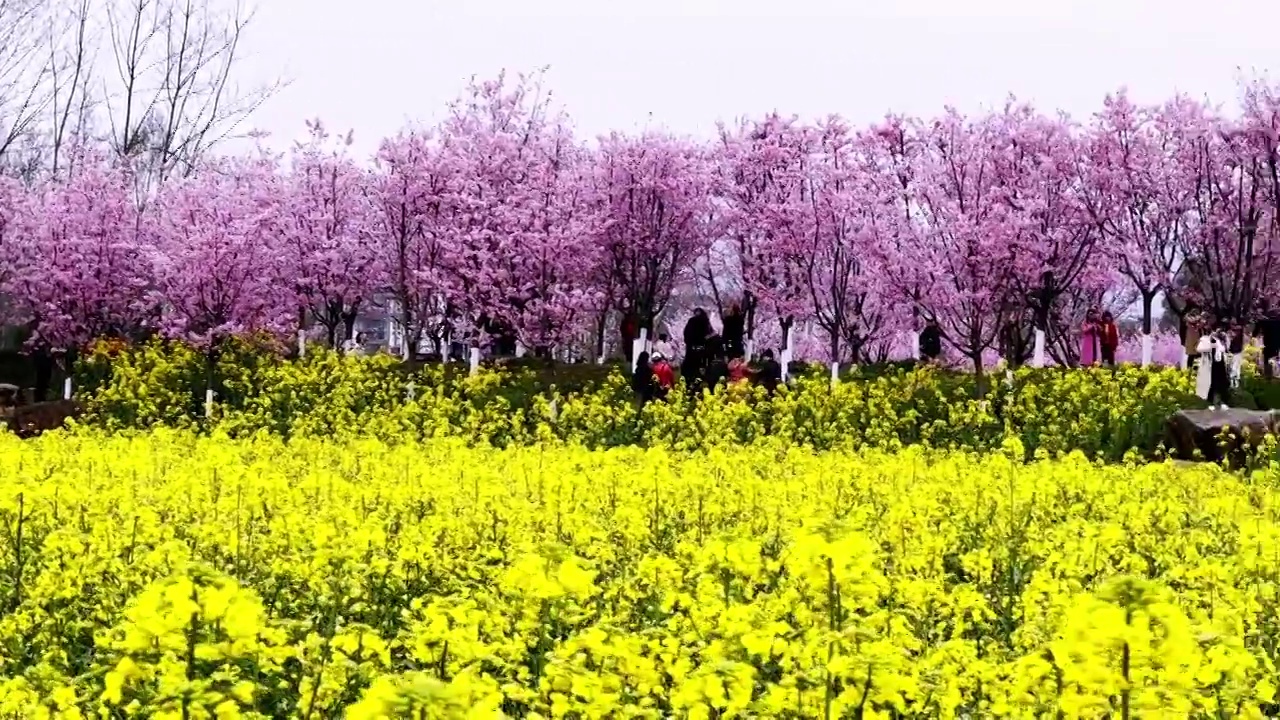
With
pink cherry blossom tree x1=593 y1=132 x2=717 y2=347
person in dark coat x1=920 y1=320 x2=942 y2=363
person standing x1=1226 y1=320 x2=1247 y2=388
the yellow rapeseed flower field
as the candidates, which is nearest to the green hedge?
person standing x1=1226 y1=320 x2=1247 y2=388

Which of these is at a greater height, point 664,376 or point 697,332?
point 697,332

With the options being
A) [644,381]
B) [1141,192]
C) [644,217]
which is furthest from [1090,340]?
[644,381]

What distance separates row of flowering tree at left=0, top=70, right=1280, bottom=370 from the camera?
827 inches

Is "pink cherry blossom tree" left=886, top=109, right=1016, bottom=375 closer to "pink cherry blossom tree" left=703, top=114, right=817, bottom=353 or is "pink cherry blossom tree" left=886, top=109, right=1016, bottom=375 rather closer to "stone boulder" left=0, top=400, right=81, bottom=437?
"pink cherry blossom tree" left=703, top=114, right=817, bottom=353

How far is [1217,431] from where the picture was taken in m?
14.2

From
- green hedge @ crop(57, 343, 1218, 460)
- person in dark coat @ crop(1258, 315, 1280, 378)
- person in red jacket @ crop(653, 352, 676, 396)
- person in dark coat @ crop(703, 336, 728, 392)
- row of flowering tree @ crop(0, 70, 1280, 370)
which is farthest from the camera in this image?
person in dark coat @ crop(1258, 315, 1280, 378)

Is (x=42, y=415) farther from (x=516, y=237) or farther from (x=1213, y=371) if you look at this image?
(x=1213, y=371)

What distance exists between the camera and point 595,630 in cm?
317

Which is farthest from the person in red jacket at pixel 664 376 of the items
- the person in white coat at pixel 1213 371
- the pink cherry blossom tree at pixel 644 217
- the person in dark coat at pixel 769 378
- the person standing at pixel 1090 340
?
the person standing at pixel 1090 340

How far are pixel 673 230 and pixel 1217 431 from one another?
37.6 feet

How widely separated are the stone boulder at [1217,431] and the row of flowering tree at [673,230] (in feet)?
15.0

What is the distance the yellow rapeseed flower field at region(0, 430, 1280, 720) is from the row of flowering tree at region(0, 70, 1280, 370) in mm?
9536

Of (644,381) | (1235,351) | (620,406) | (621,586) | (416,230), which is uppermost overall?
(416,230)

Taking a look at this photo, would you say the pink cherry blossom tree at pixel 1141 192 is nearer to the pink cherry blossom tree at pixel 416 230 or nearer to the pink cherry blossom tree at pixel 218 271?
the pink cherry blossom tree at pixel 416 230
